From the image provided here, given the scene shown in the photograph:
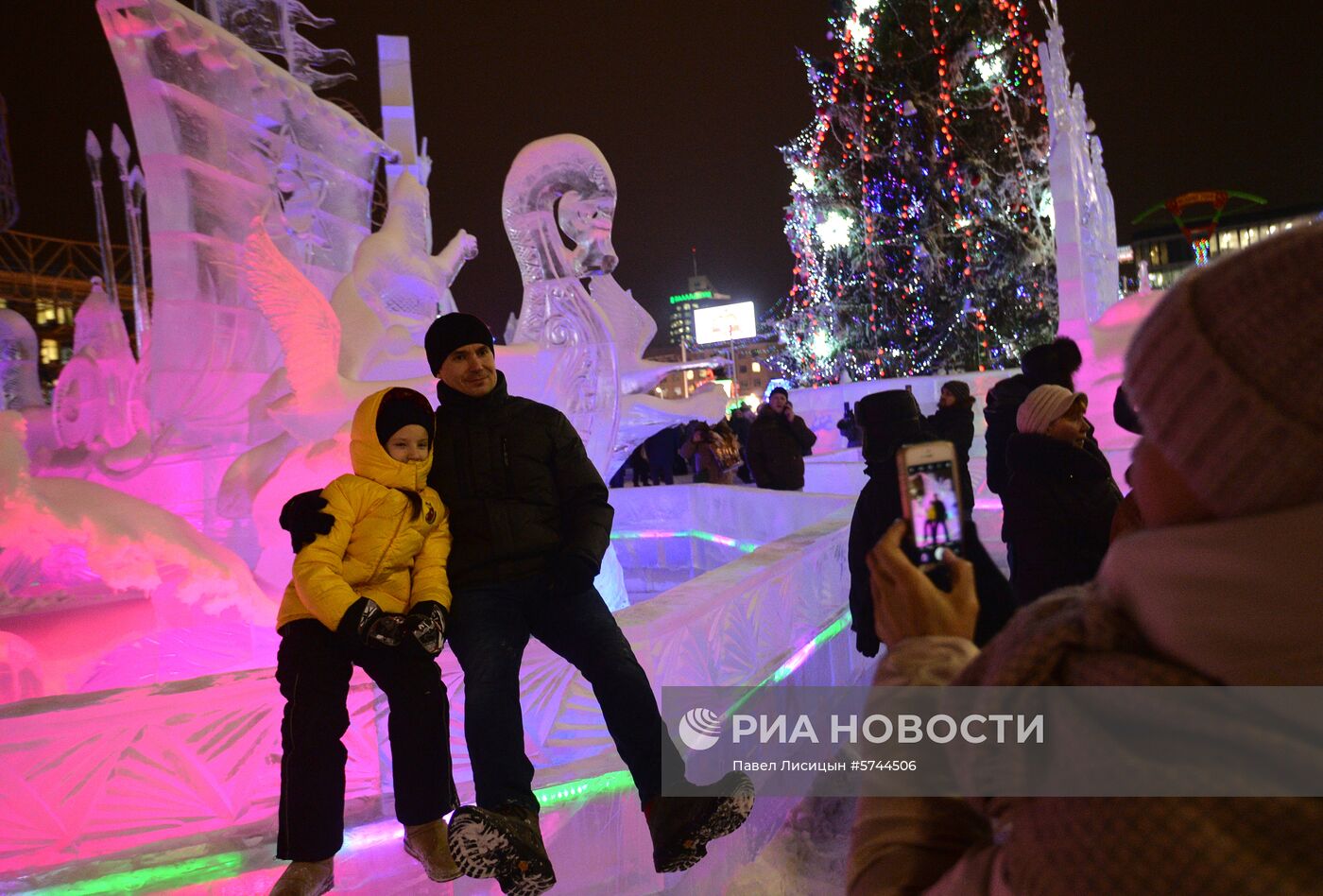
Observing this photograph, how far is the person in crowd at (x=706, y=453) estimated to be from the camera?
35.5ft

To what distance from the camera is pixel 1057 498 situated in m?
2.57

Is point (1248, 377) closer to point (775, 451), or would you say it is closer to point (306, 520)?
point (306, 520)

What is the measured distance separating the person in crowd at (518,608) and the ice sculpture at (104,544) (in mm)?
2464

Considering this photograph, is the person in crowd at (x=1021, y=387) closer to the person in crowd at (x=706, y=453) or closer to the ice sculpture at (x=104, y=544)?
the ice sculpture at (x=104, y=544)

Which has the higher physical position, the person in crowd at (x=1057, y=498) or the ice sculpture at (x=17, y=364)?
the ice sculpture at (x=17, y=364)

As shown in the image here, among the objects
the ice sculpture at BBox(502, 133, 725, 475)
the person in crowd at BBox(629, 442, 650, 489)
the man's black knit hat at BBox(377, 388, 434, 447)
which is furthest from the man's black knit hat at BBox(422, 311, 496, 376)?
the person in crowd at BBox(629, 442, 650, 489)

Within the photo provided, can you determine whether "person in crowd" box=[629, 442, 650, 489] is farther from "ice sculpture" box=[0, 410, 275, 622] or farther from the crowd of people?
"ice sculpture" box=[0, 410, 275, 622]

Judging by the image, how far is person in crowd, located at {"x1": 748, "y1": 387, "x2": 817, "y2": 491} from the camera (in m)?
8.30

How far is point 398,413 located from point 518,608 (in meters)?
0.64

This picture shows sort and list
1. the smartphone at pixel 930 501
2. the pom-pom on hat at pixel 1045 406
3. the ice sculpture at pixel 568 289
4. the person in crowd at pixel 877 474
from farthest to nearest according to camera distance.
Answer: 1. the ice sculpture at pixel 568 289
2. the pom-pom on hat at pixel 1045 406
3. the person in crowd at pixel 877 474
4. the smartphone at pixel 930 501

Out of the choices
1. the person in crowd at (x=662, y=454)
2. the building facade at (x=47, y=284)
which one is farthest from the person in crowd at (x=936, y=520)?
the building facade at (x=47, y=284)

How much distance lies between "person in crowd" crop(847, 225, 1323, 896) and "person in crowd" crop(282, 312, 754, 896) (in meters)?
1.41

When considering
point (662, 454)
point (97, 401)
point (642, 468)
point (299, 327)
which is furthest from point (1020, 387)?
point (97, 401)

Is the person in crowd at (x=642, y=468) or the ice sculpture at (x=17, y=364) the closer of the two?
the ice sculpture at (x=17, y=364)
